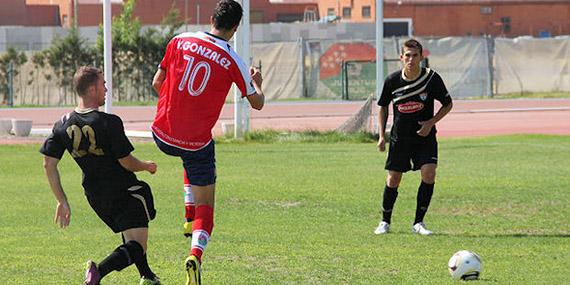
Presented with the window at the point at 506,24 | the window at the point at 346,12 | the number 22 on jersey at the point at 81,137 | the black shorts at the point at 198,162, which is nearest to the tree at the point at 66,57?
the window at the point at 346,12

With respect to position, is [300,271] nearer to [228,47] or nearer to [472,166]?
[228,47]

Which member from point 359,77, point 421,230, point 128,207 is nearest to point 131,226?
point 128,207

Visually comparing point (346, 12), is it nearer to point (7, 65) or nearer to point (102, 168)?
point (7, 65)

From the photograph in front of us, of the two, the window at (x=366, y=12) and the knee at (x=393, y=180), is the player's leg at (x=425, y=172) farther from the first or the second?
the window at (x=366, y=12)

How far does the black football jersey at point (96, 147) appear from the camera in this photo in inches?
320

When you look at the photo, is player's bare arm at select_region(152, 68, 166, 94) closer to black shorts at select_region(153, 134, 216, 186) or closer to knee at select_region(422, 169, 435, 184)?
black shorts at select_region(153, 134, 216, 186)

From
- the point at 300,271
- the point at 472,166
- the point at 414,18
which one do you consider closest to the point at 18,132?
the point at 472,166

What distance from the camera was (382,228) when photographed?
12.3 metres

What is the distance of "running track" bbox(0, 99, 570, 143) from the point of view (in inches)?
1246

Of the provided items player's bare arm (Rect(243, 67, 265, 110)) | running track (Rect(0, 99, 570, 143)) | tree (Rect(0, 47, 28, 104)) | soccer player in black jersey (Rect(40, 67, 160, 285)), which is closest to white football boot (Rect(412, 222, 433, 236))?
player's bare arm (Rect(243, 67, 265, 110))

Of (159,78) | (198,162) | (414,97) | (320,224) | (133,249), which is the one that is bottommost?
(320,224)

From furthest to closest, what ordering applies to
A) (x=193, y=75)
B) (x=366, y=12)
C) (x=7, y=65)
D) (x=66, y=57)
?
(x=366, y=12), (x=66, y=57), (x=7, y=65), (x=193, y=75)

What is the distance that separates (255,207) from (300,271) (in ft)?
16.6

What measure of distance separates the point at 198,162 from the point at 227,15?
1142 millimetres
